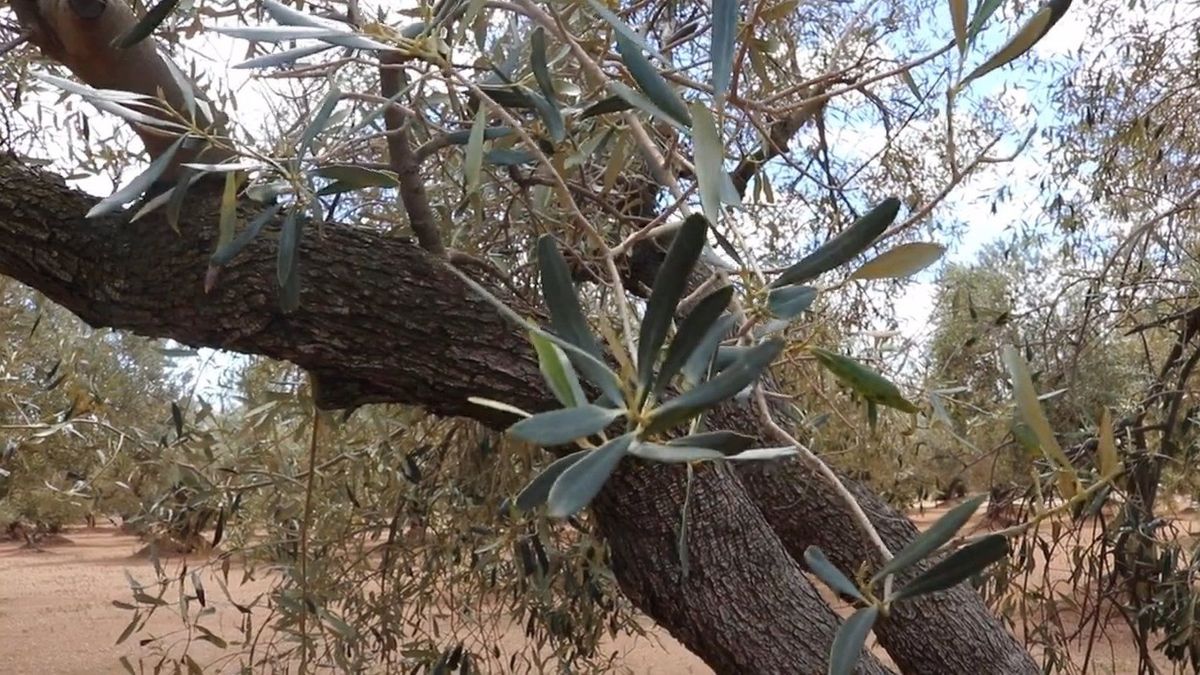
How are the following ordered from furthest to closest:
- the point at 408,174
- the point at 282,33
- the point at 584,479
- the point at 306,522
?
1. the point at 306,522
2. the point at 408,174
3. the point at 282,33
4. the point at 584,479

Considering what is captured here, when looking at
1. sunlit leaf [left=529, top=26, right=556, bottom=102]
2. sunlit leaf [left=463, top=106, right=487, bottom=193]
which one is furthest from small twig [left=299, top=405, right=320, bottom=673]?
sunlit leaf [left=529, top=26, right=556, bottom=102]

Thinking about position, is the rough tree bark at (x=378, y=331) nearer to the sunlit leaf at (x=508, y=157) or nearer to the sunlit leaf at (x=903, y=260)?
the sunlit leaf at (x=508, y=157)

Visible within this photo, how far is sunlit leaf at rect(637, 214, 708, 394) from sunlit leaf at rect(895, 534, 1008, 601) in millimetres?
226

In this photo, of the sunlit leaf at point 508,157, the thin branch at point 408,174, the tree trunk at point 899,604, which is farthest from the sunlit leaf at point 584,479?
the tree trunk at point 899,604

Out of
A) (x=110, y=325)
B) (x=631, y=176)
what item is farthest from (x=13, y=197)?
(x=631, y=176)

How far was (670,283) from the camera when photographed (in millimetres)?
652

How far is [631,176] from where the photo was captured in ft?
7.47

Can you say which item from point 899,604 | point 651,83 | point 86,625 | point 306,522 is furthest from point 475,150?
point 86,625

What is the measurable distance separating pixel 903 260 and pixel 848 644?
0.93ft

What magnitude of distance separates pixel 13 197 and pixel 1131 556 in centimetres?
261

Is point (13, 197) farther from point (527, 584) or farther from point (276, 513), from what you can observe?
point (527, 584)

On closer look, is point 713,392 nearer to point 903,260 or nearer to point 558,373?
point 558,373

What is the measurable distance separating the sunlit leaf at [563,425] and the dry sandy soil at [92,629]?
3.15 m

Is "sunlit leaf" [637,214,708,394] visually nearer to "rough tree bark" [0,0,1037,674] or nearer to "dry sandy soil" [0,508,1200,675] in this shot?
"rough tree bark" [0,0,1037,674]
